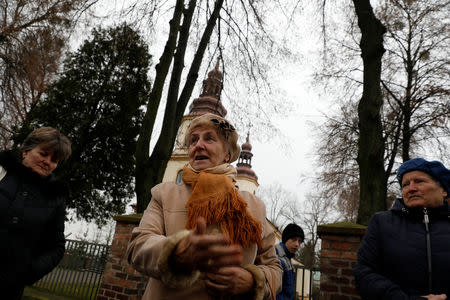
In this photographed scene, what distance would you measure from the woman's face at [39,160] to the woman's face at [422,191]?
2.84m

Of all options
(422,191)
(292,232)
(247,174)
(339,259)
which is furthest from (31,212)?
(247,174)

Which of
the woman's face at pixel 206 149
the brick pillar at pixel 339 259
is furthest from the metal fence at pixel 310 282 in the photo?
the woman's face at pixel 206 149

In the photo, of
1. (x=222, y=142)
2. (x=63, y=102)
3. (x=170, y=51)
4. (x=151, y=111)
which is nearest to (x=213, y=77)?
(x=170, y=51)

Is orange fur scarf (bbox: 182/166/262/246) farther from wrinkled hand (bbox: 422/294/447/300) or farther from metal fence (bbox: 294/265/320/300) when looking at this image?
metal fence (bbox: 294/265/320/300)

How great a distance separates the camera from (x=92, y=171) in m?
13.0

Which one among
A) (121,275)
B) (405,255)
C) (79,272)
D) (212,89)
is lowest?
(79,272)

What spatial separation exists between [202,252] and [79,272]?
7071 mm

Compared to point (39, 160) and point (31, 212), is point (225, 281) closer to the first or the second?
point (31, 212)

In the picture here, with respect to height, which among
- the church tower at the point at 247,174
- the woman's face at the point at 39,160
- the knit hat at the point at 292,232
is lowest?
the knit hat at the point at 292,232

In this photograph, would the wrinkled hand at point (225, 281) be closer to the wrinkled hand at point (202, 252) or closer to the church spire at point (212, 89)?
the wrinkled hand at point (202, 252)

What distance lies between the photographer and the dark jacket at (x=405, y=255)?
176 cm

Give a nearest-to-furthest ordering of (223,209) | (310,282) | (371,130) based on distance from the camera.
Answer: (223,209), (371,130), (310,282)

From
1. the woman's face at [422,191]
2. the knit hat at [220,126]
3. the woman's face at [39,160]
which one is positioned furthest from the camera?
the woman's face at [39,160]

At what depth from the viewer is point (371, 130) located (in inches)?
162
